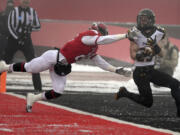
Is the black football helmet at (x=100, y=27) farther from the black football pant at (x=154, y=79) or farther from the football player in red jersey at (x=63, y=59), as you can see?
the black football pant at (x=154, y=79)

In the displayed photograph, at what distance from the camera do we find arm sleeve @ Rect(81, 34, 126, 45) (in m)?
8.73

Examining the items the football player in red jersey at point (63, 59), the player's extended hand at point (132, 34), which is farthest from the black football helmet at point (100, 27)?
the player's extended hand at point (132, 34)

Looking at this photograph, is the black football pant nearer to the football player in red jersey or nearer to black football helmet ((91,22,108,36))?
the football player in red jersey

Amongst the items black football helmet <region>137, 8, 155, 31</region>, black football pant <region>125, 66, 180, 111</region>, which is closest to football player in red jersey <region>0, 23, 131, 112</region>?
black football pant <region>125, 66, 180, 111</region>

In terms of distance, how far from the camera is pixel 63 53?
9516mm

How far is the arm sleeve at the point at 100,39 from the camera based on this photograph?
8727 mm

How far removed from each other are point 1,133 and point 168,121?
2.65 meters

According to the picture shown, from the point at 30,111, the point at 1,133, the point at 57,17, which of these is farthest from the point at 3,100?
the point at 57,17

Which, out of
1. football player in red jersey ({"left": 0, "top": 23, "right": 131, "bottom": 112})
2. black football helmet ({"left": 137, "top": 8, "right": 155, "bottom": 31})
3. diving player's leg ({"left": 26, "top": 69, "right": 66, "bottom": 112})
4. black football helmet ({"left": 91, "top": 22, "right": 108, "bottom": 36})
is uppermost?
black football helmet ({"left": 137, "top": 8, "right": 155, "bottom": 31})

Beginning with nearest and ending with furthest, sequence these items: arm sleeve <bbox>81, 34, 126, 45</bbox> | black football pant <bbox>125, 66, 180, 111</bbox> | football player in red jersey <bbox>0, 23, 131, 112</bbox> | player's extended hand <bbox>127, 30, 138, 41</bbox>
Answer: player's extended hand <bbox>127, 30, 138, 41</bbox> → arm sleeve <bbox>81, 34, 126, 45</bbox> → football player in red jersey <bbox>0, 23, 131, 112</bbox> → black football pant <bbox>125, 66, 180, 111</bbox>

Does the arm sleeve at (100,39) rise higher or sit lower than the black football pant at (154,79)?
higher

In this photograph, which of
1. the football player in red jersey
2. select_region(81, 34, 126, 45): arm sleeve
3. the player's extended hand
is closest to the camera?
the player's extended hand

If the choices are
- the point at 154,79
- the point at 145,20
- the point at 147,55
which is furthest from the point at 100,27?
the point at 154,79

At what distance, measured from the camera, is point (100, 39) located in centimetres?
898
